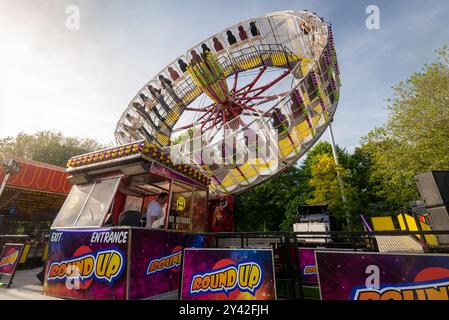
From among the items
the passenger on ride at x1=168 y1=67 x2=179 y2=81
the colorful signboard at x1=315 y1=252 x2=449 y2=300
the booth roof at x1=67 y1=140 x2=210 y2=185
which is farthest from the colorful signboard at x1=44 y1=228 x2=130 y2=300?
the passenger on ride at x1=168 y1=67 x2=179 y2=81

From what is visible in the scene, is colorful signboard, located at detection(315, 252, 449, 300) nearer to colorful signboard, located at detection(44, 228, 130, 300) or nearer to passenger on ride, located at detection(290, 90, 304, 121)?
colorful signboard, located at detection(44, 228, 130, 300)

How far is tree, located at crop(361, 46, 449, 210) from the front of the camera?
14.8 meters

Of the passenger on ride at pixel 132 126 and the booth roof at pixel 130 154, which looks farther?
the passenger on ride at pixel 132 126

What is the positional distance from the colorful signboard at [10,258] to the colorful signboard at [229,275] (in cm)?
668

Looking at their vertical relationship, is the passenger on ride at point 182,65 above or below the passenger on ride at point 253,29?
below

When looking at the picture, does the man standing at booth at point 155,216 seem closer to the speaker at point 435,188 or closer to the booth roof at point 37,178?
the speaker at point 435,188

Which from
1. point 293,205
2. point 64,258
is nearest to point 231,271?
point 64,258

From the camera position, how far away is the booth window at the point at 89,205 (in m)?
5.61

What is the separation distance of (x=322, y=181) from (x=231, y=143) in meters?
15.0

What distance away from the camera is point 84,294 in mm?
5012

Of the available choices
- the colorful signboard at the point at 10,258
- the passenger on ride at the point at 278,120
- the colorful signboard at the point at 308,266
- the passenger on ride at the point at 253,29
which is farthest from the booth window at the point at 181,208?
the passenger on ride at the point at 253,29

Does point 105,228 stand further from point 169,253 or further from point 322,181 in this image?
point 322,181

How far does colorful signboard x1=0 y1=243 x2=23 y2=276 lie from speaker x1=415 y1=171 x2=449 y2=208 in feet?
39.6

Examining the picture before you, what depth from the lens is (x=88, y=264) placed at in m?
5.15
